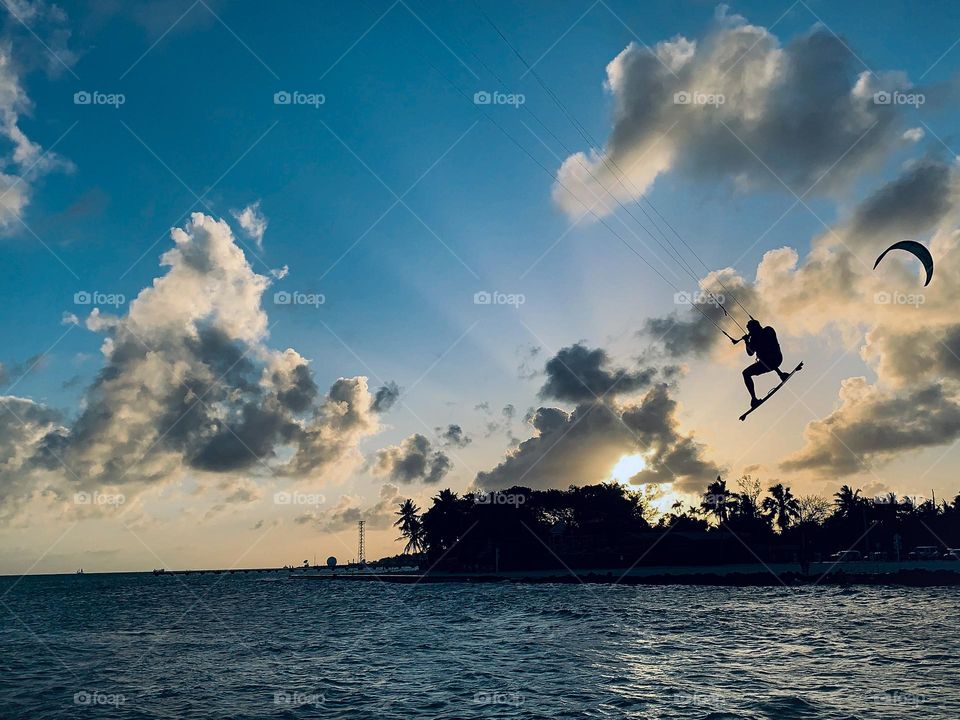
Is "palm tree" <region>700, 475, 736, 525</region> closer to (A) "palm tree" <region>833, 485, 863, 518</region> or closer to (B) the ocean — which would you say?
(A) "palm tree" <region>833, 485, 863, 518</region>

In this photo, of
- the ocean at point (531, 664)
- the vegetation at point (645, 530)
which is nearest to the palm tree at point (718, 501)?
the vegetation at point (645, 530)

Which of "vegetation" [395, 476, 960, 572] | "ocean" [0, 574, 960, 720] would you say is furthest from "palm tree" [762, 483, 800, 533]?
"ocean" [0, 574, 960, 720]

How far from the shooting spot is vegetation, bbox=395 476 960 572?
356 feet

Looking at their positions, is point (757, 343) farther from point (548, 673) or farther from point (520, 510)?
point (520, 510)

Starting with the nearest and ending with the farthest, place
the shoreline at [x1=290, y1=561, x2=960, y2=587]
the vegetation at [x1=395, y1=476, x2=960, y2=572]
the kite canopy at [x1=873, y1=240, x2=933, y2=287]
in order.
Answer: the kite canopy at [x1=873, y1=240, x2=933, y2=287] → the shoreline at [x1=290, y1=561, x2=960, y2=587] → the vegetation at [x1=395, y1=476, x2=960, y2=572]

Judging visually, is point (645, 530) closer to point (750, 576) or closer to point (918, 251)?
point (750, 576)

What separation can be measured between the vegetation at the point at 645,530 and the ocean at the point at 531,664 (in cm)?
5360

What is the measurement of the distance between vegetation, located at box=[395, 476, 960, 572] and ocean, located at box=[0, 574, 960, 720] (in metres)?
53.6

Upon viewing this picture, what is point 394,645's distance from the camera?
38719mm

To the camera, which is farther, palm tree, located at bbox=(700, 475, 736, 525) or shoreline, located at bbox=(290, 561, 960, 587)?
palm tree, located at bbox=(700, 475, 736, 525)

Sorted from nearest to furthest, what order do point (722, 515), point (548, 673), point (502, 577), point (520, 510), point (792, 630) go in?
point (548, 673) < point (792, 630) < point (502, 577) < point (520, 510) < point (722, 515)

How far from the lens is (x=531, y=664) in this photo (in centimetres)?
3005

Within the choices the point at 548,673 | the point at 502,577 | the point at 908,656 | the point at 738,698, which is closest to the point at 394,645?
the point at 548,673

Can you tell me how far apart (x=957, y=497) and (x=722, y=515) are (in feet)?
151
